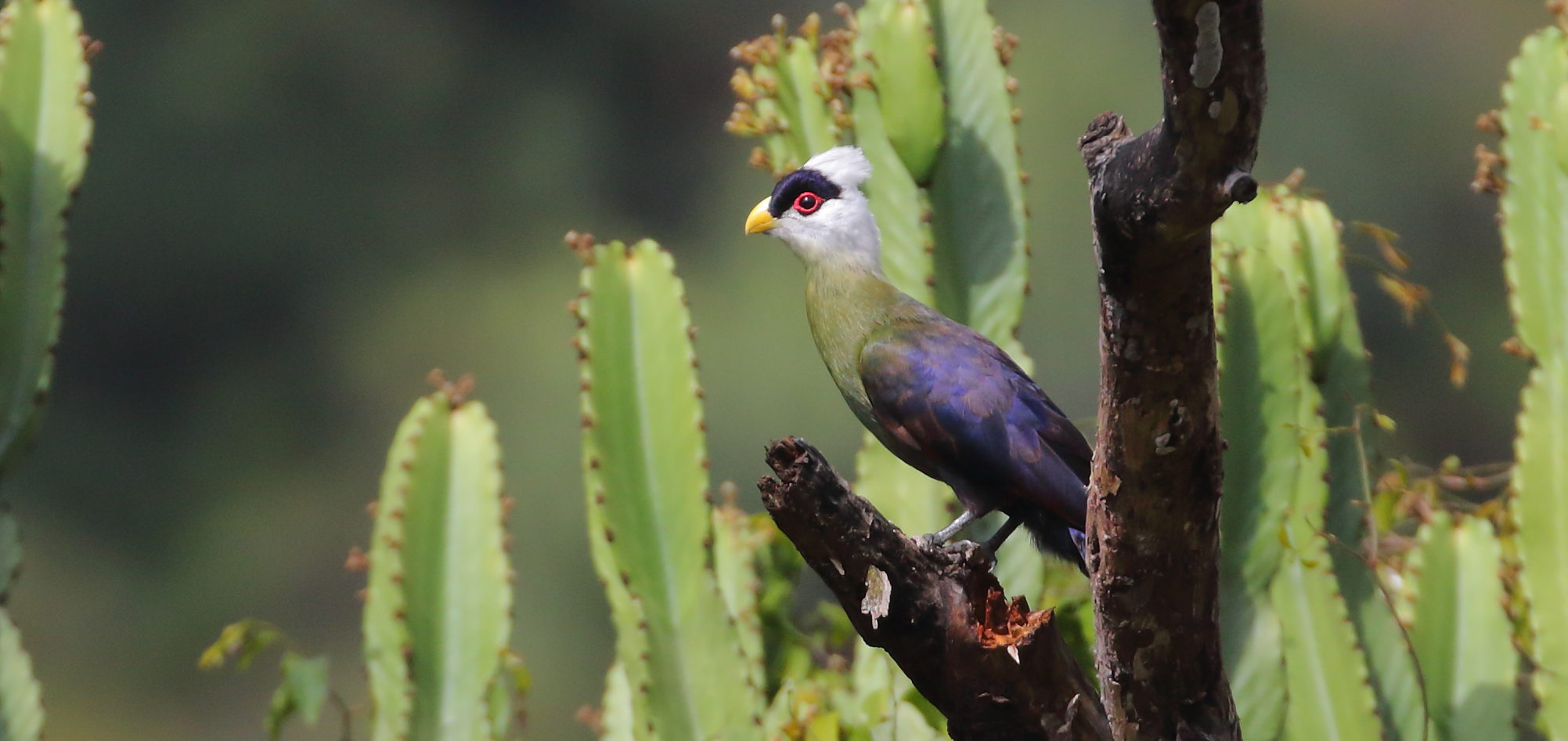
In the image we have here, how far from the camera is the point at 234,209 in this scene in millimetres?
7570

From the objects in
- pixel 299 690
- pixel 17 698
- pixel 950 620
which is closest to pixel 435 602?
pixel 299 690

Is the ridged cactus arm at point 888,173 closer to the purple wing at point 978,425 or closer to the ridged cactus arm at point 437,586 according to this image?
the purple wing at point 978,425

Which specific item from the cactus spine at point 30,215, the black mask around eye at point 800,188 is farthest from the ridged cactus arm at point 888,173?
the cactus spine at point 30,215

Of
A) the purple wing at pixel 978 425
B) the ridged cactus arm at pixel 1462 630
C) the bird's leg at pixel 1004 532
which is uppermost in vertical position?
the purple wing at pixel 978 425

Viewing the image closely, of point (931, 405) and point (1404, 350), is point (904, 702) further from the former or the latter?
point (1404, 350)

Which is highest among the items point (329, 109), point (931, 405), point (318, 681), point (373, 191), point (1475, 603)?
point (329, 109)

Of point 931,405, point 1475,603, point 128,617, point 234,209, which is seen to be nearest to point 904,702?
point 931,405

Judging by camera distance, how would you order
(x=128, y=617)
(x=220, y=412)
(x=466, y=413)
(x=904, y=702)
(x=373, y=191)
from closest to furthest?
(x=904, y=702) < (x=466, y=413) < (x=128, y=617) < (x=220, y=412) < (x=373, y=191)

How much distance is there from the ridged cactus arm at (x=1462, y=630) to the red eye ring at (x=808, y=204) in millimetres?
1289

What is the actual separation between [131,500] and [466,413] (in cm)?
488

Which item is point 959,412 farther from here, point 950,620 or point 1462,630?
point 1462,630

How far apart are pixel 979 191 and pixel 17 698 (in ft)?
6.98

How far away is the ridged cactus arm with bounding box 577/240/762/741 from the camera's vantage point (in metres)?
2.62

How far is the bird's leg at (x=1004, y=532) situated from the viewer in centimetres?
232
